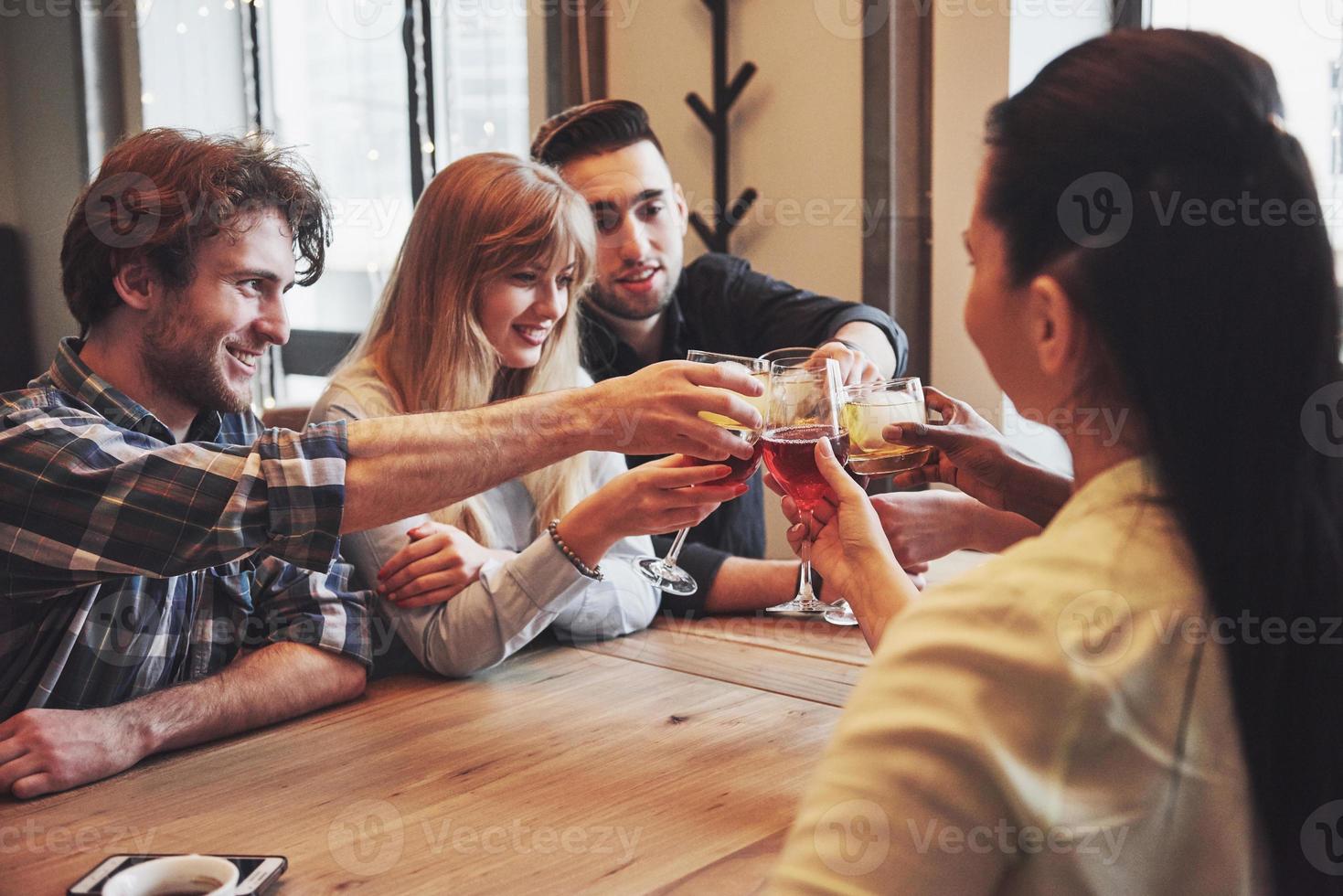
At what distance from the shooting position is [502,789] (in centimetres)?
111

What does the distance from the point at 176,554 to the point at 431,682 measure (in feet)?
1.30

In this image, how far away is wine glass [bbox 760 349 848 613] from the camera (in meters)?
1.21

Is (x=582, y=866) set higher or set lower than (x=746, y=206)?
lower

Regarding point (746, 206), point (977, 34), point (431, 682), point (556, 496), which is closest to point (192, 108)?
point (746, 206)

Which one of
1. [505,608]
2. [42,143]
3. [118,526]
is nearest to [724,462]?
[505,608]

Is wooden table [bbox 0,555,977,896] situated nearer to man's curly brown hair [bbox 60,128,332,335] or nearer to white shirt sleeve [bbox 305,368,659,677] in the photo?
white shirt sleeve [bbox 305,368,659,677]

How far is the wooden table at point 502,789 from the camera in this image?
3.14 feet

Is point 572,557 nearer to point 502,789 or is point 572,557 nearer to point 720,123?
point 502,789

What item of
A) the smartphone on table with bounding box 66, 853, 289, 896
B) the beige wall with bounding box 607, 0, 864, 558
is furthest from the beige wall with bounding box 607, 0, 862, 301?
the smartphone on table with bounding box 66, 853, 289, 896

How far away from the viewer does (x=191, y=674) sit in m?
1.46

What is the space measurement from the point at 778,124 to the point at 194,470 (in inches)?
102

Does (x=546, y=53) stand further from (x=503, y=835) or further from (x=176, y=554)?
(x=503, y=835)

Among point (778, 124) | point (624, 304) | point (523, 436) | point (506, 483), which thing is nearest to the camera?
point (523, 436)

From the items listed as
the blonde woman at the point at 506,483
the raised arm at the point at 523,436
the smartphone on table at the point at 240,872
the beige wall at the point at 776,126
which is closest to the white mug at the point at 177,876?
the smartphone on table at the point at 240,872
